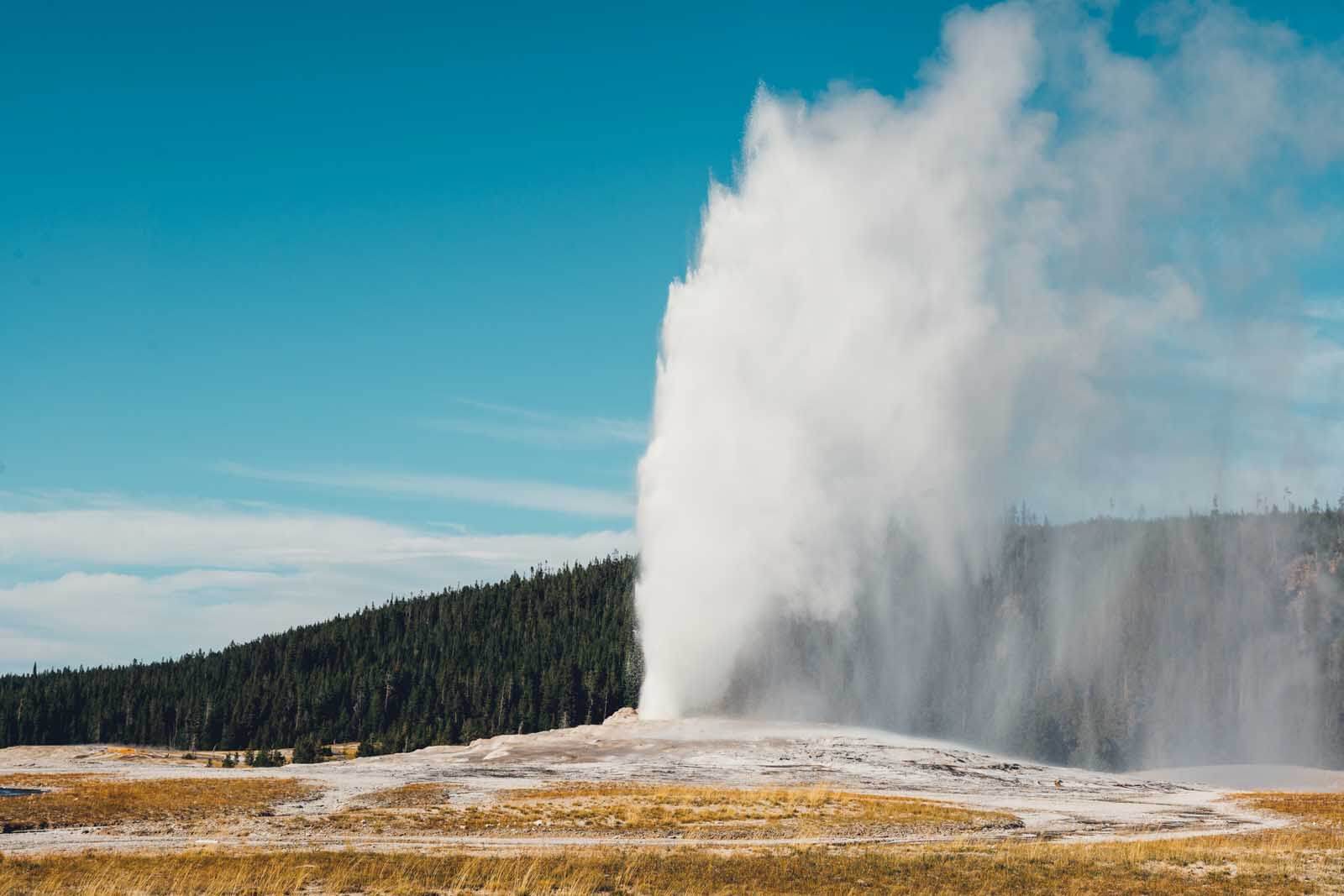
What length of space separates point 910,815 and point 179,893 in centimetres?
2764

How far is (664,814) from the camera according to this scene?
3950 centimetres

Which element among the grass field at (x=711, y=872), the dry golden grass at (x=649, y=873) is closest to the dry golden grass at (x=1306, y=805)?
the grass field at (x=711, y=872)

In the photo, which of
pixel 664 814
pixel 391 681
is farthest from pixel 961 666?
pixel 391 681

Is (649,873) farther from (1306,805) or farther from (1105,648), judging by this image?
(1105,648)

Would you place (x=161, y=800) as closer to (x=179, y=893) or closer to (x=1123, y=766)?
(x=179, y=893)

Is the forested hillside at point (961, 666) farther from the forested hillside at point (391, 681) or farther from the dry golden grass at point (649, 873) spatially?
the dry golden grass at point (649, 873)

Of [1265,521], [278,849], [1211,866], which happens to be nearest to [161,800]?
[278,849]

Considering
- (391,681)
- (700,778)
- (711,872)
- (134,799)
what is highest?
(391,681)

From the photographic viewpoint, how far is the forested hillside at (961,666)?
95.5m

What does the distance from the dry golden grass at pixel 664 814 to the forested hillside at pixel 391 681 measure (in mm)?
57501

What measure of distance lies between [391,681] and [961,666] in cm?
6972

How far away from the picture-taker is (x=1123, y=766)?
338 ft

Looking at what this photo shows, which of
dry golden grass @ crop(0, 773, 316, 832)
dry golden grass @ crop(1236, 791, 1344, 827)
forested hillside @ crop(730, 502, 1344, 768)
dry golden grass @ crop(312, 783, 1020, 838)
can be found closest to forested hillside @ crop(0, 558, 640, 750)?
forested hillside @ crop(730, 502, 1344, 768)

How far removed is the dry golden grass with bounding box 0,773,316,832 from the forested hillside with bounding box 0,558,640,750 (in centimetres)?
4971
